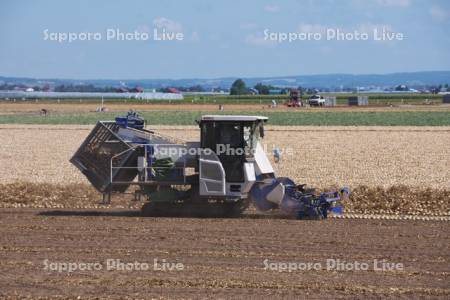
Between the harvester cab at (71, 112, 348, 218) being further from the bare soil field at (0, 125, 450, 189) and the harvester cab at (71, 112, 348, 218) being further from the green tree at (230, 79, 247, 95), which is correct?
the green tree at (230, 79, 247, 95)

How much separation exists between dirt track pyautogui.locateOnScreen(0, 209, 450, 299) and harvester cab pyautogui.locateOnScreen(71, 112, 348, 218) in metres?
0.54

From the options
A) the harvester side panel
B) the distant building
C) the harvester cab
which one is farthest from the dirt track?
the distant building

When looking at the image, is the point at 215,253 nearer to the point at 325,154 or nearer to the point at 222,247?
the point at 222,247

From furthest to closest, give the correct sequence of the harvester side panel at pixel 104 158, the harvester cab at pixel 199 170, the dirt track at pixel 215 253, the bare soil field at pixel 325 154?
the bare soil field at pixel 325 154, the harvester side panel at pixel 104 158, the harvester cab at pixel 199 170, the dirt track at pixel 215 253

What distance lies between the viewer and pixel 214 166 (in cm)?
1705

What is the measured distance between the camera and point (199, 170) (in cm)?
1720

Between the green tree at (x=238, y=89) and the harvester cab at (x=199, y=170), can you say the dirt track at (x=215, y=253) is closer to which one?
the harvester cab at (x=199, y=170)

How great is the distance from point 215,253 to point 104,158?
211 inches

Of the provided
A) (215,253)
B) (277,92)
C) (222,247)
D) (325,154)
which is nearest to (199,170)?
(222,247)

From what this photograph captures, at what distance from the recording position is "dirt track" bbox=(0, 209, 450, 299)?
11.0 metres

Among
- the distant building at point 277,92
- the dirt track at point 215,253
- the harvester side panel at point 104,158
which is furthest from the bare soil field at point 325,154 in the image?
the distant building at point 277,92

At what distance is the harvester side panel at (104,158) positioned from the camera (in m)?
17.7

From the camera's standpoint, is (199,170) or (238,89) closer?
(199,170)

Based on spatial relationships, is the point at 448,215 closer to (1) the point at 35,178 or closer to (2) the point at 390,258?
(2) the point at 390,258
